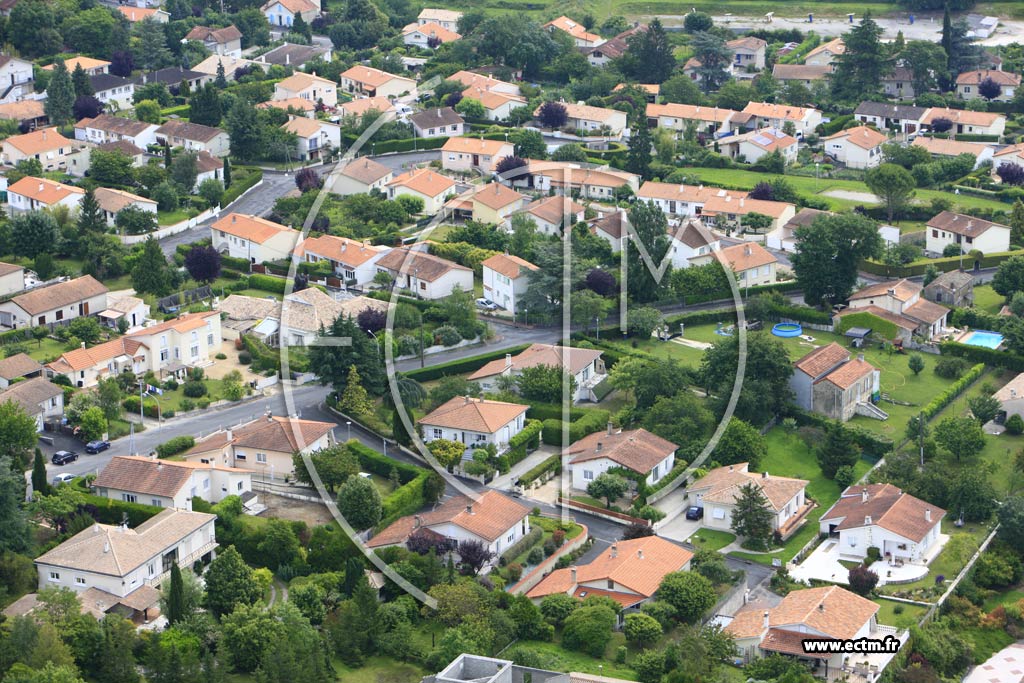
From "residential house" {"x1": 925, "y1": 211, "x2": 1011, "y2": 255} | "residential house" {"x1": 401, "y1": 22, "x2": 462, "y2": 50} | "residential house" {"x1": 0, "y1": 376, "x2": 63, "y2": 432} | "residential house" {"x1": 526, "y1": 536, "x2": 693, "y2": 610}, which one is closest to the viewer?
"residential house" {"x1": 526, "y1": 536, "x2": 693, "y2": 610}

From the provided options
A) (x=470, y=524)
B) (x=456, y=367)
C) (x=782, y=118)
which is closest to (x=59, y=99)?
(x=456, y=367)

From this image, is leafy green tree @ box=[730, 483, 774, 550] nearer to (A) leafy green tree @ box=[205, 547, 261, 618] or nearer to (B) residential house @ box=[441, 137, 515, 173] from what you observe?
(A) leafy green tree @ box=[205, 547, 261, 618]

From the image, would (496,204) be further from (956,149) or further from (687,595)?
(687,595)

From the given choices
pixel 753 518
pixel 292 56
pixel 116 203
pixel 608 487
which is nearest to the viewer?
pixel 753 518

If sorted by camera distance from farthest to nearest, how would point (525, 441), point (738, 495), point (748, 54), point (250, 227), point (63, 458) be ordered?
point (748, 54) < point (250, 227) < point (525, 441) < point (63, 458) < point (738, 495)

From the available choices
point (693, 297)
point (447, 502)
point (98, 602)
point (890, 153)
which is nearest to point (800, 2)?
point (890, 153)

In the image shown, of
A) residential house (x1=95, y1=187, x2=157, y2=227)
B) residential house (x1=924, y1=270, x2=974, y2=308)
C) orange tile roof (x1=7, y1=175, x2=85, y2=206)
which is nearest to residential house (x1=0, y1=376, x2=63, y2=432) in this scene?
residential house (x1=95, y1=187, x2=157, y2=227)
